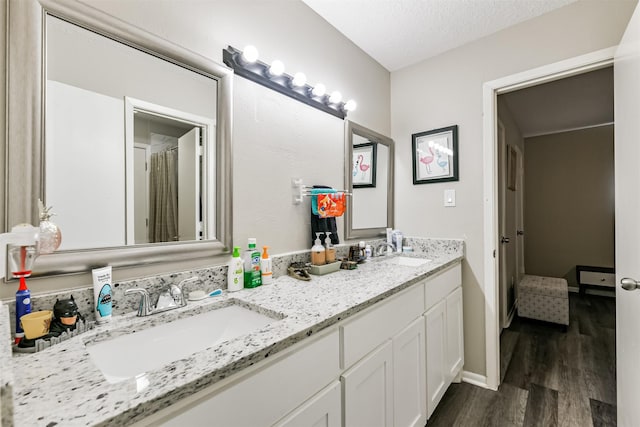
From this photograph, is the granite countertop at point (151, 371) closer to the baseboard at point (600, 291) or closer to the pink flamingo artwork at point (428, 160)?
the pink flamingo artwork at point (428, 160)

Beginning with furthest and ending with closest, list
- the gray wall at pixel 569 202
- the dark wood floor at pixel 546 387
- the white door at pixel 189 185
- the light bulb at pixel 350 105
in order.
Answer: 1. the gray wall at pixel 569 202
2. the light bulb at pixel 350 105
3. the dark wood floor at pixel 546 387
4. the white door at pixel 189 185

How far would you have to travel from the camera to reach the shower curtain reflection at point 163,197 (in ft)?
3.39

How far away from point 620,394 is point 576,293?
10.9 ft

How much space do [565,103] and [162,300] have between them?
4.04m

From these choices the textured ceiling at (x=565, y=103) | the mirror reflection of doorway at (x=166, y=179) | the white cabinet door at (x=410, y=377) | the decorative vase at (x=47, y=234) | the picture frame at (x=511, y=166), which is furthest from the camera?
the picture frame at (x=511, y=166)

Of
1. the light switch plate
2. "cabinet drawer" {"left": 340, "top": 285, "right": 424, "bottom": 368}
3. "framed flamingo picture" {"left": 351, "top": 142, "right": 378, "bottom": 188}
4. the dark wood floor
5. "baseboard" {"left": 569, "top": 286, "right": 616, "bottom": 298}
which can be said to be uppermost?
"framed flamingo picture" {"left": 351, "top": 142, "right": 378, "bottom": 188}

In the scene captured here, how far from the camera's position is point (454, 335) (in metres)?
1.86

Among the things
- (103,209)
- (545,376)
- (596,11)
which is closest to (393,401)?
(103,209)

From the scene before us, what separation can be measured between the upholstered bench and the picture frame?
1.06 metres

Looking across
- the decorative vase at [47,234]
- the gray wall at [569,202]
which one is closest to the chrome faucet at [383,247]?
the decorative vase at [47,234]

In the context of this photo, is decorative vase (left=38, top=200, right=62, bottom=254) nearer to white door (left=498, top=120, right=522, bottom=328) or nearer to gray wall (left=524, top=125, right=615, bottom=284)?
white door (left=498, top=120, right=522, bottom=328)

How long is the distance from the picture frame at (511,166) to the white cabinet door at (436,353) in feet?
6.90

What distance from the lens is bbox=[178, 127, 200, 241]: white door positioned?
111 centimetres

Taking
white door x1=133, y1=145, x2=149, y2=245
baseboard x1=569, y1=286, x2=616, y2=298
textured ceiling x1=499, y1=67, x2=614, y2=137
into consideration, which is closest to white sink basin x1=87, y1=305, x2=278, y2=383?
white door x1=133, y1=145, x2=149, y2=245
